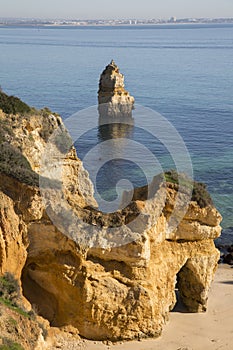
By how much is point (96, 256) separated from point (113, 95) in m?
59.8

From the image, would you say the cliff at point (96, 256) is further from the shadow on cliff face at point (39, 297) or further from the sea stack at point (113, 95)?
the sea stack at point (113, 95)

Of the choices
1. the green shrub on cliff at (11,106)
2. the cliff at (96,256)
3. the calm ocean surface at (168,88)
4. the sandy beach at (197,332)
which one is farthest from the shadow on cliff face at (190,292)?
the calm ocean surface at (168,88)

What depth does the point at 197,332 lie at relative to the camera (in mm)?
23125

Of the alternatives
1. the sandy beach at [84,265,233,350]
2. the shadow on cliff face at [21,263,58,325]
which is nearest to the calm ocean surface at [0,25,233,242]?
the sandy beach at [84,265,233,350]

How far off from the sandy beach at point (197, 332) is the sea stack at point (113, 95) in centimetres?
5288

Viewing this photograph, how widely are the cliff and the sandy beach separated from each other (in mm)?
472

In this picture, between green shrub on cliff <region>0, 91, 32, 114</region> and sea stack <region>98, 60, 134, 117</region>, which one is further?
sea stack <region>98, 60, 134, 117</region>

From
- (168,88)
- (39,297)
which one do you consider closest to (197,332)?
(39,297)

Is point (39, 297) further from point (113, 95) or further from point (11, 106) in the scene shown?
point (113, 95)

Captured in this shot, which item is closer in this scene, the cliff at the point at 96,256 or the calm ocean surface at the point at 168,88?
the cliff at the point at 96,256

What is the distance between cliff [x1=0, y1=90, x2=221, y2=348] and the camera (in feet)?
64.8

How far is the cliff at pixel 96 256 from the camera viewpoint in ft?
64.8

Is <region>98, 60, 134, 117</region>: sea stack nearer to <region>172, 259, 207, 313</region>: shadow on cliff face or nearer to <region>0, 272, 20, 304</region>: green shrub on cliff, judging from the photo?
<region>172, 259, 207, 313</region>: shadow on cliff face

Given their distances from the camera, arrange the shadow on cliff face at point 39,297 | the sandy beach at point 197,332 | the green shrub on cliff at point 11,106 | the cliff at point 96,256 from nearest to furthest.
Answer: the cliff at point 96,256, the shadow on cliff face at point 39,297, the sandy beach at point 197,332, the green shrub on cliff at point 11,106
